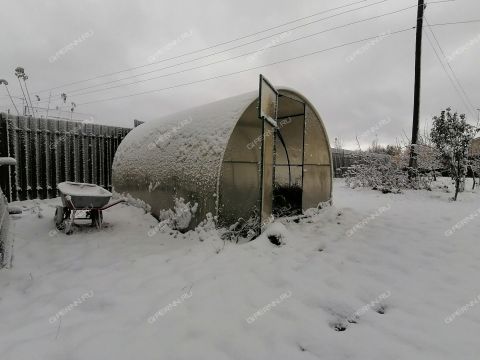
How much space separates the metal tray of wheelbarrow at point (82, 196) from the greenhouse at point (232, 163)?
1174 mm

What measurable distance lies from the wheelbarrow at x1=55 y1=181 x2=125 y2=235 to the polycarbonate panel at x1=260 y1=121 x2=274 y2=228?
276cm

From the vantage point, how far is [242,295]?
11.5 feet

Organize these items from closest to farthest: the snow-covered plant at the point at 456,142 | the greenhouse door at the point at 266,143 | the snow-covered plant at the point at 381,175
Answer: the greenhouse door at the point at 266,143, the snow-covered plant at the point at 456,142, the snow-covered plant at the point at 381,175

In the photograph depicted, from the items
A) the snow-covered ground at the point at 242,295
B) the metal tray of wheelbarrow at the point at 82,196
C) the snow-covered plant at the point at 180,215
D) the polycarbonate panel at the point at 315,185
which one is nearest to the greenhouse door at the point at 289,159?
the polycarbonate panel at the point at 315,185

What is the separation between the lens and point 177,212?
5.77m

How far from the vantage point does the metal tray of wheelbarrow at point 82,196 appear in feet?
17.7

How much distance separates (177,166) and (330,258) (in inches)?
130

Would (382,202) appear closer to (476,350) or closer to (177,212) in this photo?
(177,212)

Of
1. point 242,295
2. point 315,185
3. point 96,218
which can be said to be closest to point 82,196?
point 96,218

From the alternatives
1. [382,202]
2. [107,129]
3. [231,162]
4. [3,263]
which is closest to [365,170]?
[382,202]

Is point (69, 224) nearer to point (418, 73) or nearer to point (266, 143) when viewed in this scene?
point (266, 143)

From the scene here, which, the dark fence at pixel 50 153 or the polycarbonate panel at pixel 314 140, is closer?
the polycarbonate panel at pixel 314 140

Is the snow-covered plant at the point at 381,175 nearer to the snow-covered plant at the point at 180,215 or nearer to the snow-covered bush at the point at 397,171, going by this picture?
the snow-covered bush at the point at 397,171

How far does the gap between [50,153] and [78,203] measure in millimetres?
4538
